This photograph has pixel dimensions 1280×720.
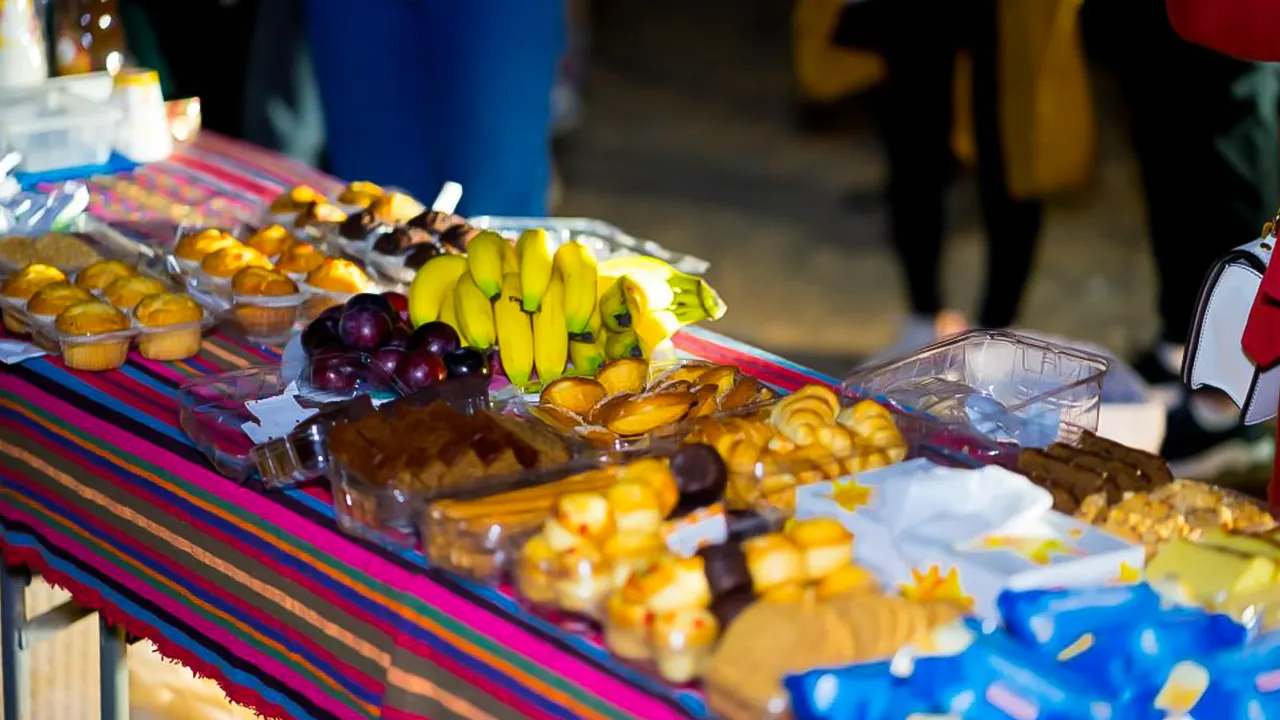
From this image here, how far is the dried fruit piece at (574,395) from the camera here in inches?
73.5

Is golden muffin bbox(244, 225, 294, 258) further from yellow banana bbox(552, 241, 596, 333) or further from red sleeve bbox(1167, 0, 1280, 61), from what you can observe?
red sleeve bbox(1167, 0, 1280, 61)

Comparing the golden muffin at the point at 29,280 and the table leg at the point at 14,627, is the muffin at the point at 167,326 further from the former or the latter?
the table leg at the point at 14,627

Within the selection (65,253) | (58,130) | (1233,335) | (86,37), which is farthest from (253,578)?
(86,37)

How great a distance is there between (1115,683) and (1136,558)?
6.2 inches

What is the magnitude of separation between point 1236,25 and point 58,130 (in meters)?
1.99

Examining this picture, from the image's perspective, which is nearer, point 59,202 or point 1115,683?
point 1115,683

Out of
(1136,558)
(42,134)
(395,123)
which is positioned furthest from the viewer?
(395,123)

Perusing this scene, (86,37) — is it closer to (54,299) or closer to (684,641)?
(54,299)

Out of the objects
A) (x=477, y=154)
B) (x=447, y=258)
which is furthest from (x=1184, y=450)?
(x=447, y=258)

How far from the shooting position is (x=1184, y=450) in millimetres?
3842

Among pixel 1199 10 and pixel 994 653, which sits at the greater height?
pixel 1199 10

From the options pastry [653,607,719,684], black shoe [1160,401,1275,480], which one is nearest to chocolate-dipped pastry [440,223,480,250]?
pastry [653,607,719,684]

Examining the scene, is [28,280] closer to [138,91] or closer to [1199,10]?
[138,91]


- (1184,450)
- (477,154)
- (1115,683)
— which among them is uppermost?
(1115,683)
